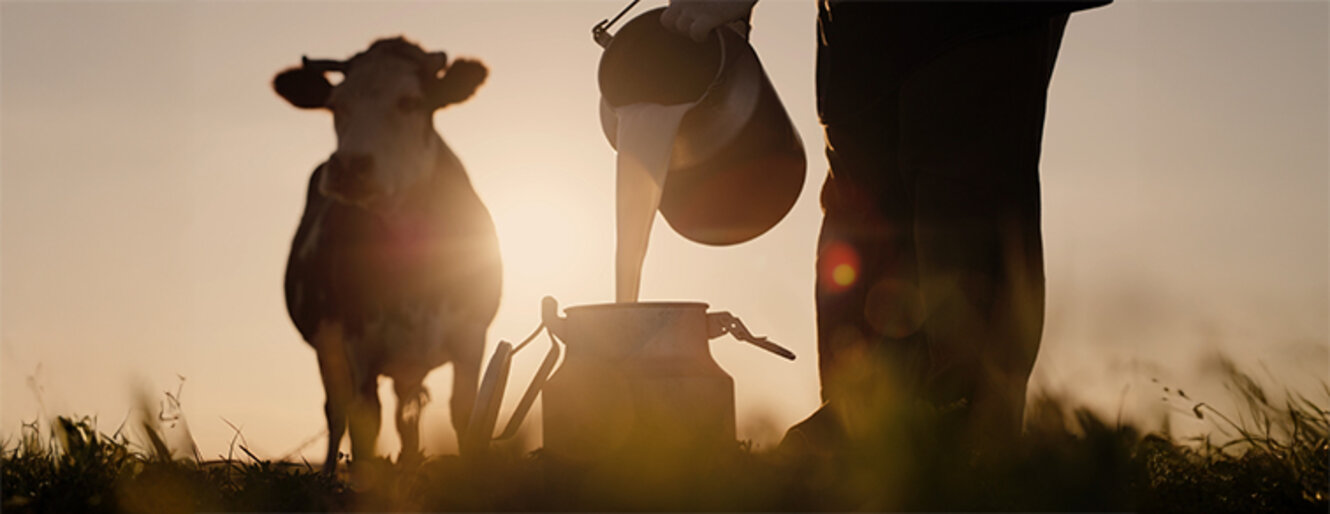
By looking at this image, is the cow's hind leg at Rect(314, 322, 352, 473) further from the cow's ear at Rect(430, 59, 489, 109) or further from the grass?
the cow's ear at Rect(430, 59, 489, 109)

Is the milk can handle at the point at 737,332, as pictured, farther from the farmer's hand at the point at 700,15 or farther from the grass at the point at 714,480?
the farmer's hand at the point at 700,15

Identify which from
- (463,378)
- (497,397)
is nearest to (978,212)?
(497,397)

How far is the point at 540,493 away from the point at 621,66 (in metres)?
1.64

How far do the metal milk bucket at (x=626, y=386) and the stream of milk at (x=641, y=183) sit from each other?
18.4 inches

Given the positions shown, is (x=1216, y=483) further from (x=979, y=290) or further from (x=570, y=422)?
(x=570, y=422)

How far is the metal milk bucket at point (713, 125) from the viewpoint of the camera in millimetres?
4004

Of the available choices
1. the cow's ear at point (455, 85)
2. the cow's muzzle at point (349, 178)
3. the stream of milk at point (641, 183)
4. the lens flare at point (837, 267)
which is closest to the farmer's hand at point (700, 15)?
the stream of milk at point (641, 183)

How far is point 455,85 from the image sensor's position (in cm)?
409

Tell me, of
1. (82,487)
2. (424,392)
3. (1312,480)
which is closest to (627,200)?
(424,392)

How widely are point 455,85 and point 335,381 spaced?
100 cm

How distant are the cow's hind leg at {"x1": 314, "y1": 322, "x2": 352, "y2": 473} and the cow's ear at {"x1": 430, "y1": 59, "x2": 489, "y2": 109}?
78cm

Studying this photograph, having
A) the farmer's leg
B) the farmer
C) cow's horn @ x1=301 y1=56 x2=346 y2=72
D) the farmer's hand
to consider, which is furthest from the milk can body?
cow's horn @ x1=301 y1=56 x2=346 y2=72

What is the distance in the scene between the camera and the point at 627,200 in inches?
157

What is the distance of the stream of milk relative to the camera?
3.98 m
